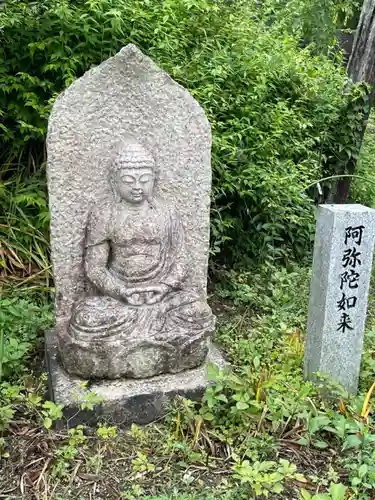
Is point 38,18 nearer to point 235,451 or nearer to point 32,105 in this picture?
point 32,105

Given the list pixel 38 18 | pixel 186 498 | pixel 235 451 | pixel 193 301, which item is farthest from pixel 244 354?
pixel 38 18

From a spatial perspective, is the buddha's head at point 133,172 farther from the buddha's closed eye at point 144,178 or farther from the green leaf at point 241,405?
the green leaf at point 241,405

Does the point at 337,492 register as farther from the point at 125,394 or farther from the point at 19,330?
the point at 19,330

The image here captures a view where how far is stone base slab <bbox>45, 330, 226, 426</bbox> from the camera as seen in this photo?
2.69 meters

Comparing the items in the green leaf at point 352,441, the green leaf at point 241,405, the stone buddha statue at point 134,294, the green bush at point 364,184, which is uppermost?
the green bush at point 364,184

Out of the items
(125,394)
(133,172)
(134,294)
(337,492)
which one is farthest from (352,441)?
(133,172)

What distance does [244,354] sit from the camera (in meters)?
3.37

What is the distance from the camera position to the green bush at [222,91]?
4086 mm

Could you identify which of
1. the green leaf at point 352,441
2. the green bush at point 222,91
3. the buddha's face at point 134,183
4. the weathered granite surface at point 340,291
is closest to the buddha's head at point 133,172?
the buddha's face at point 134,183

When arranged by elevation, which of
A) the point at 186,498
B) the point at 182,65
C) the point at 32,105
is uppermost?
the point at 182,65

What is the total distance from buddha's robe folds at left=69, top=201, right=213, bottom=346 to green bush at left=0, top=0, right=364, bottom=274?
4.53 feet

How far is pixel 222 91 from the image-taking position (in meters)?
4.46

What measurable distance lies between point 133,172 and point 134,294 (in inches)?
26.0

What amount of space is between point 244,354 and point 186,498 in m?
1.26
